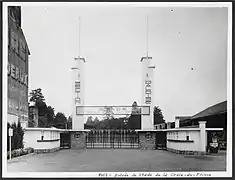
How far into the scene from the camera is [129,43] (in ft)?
10.5

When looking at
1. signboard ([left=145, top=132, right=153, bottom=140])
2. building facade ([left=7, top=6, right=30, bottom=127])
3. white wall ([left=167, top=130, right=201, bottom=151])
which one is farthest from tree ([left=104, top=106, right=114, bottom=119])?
building facade ([left=7, top=6, right=30, bottom=127])

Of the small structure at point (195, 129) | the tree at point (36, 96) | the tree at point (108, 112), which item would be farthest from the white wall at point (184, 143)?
the tree at point (36, 96)

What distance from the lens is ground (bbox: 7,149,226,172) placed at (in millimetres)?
3119

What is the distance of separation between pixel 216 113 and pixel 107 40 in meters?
1.09

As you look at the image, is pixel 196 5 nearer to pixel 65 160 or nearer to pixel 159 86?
pixel 159 86

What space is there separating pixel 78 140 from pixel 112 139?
287 mm

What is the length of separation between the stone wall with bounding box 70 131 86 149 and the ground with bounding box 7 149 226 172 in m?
0.07

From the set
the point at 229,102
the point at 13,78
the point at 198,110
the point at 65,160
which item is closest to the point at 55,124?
the point at 65,160

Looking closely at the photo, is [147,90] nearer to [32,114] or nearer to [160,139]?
[160,139]

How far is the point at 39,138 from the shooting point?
3.16 meters

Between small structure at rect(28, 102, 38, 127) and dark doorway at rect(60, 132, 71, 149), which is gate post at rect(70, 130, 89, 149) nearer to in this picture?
dark doorway at rect(60, 132, 71, 149)

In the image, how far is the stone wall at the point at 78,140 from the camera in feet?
10.5

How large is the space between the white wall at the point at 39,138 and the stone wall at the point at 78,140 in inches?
5.0

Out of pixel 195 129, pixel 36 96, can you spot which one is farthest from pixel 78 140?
pixel 195 129
